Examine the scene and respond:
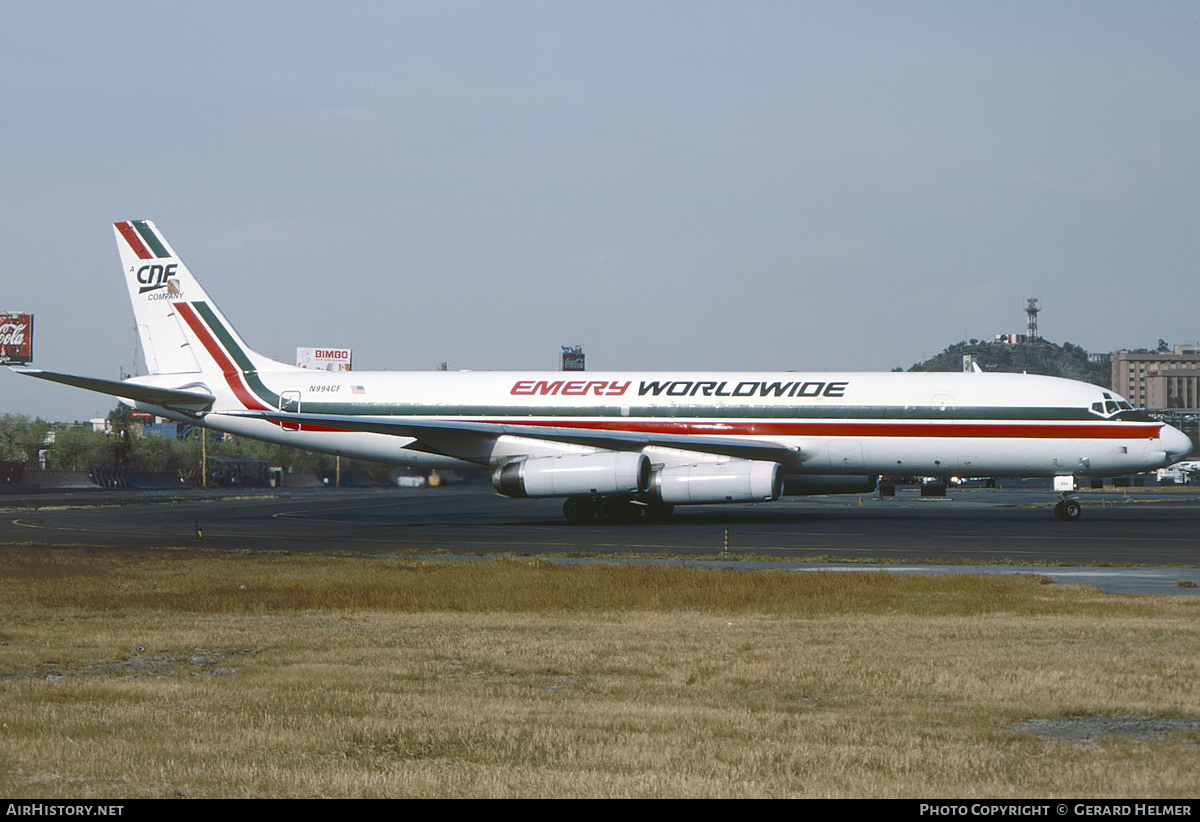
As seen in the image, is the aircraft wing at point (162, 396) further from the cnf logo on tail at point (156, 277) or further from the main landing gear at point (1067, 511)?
the main landing gear at point (1067, 511)

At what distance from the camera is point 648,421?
3659cm

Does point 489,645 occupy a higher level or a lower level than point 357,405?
lower

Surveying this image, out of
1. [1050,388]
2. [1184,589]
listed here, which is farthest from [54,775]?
[1050,388]

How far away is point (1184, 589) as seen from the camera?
17047 millimetres

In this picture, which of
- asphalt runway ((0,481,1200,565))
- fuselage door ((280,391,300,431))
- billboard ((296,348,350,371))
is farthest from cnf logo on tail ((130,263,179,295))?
billboard ((296,348,350,371))

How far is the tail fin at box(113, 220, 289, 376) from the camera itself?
132ft

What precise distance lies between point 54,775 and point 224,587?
11512mm

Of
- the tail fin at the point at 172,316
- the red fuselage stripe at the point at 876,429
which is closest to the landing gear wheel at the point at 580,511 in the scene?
the red fuselage stripe at the point at 876,429

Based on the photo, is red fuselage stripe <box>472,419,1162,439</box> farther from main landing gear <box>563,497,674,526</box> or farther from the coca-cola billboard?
the coca-cola billboard

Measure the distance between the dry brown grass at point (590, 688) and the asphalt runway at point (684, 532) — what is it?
282 inches

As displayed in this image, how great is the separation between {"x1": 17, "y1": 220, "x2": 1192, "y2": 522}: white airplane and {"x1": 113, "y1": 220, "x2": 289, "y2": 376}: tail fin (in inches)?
2.6

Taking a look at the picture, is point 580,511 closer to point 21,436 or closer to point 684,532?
point 684,532
